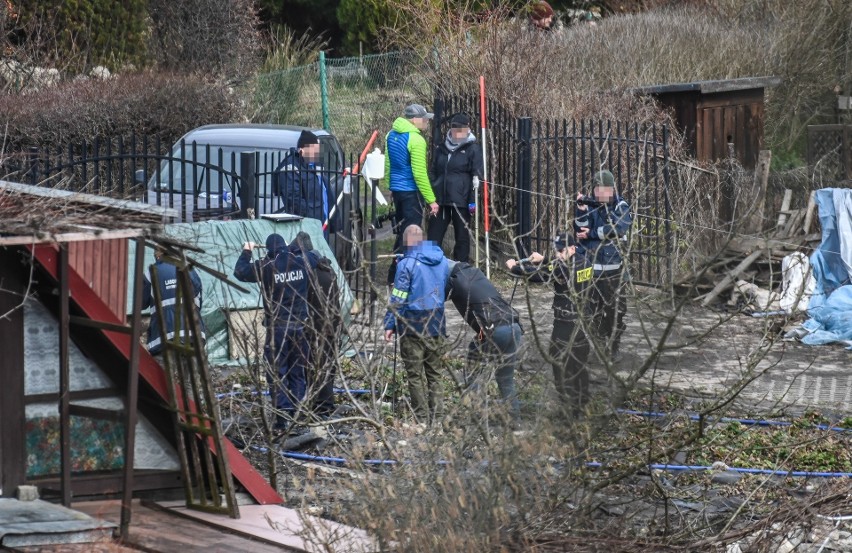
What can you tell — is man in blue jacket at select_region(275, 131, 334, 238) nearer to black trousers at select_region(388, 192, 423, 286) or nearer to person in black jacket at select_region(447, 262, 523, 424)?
black trousers at select_region(388, 192, 423, 286)

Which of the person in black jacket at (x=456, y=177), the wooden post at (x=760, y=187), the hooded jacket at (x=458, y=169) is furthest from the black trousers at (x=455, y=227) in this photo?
the wooden post at (x=760, y=187)

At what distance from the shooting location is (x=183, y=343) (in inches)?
285

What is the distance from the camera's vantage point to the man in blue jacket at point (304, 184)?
12.0m

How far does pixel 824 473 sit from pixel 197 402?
3957 mm

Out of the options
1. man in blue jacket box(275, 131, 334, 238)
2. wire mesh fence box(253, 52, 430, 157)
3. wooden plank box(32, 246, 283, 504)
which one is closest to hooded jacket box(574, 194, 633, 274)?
man in blue jacket box(275, 131, 334, 238)

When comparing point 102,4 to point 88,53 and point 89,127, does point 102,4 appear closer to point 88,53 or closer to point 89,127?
point 88,53

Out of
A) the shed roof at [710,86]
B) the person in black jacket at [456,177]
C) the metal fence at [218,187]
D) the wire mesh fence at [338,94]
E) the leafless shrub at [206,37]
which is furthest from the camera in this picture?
the leafless shrub at [206,37]

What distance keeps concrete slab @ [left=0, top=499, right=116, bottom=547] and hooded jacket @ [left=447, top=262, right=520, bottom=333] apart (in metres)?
3.24

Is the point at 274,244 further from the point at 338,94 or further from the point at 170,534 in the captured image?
the point at 338,94

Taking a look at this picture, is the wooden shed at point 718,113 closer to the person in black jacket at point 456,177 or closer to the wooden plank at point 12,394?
the person in black jacket at point 456,177

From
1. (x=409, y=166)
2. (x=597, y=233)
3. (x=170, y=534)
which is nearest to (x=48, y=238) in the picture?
(x=170, y=534)

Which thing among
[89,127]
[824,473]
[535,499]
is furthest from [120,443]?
[89,127]

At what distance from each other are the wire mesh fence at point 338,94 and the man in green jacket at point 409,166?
24.2 feet

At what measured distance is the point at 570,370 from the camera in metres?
9.05
